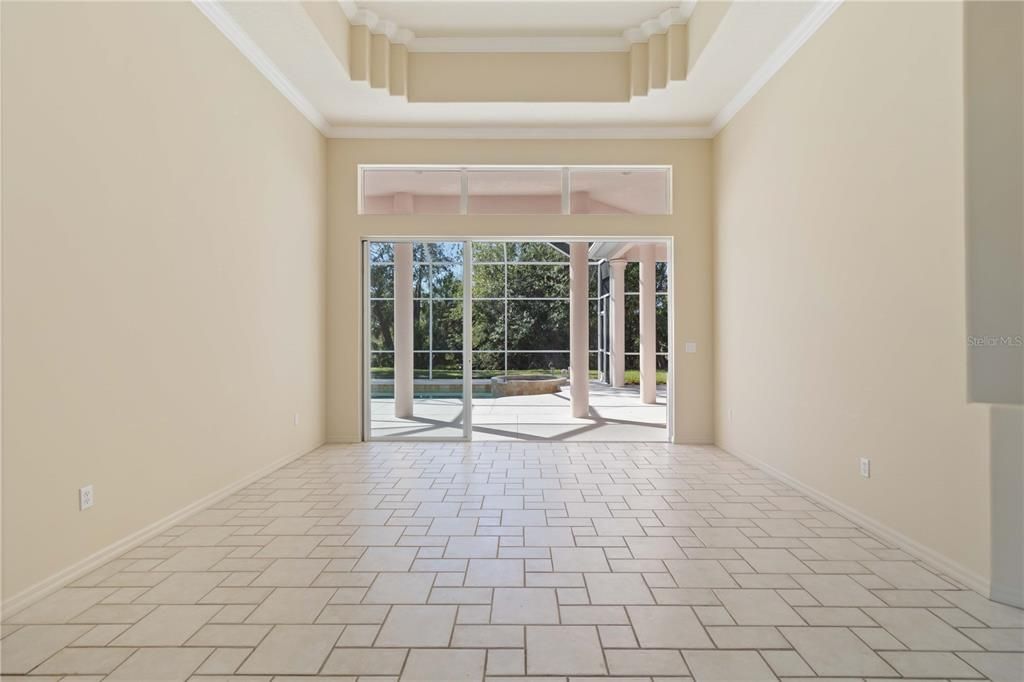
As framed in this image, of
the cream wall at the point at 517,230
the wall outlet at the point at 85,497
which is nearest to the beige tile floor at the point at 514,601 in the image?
the wall outlet at the point at 85,497

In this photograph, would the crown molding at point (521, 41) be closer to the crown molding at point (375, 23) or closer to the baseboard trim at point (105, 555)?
the crown molding at point (375, 23)

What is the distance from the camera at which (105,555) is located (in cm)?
262

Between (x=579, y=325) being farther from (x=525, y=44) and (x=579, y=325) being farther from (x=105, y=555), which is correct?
(x=105, y=555)

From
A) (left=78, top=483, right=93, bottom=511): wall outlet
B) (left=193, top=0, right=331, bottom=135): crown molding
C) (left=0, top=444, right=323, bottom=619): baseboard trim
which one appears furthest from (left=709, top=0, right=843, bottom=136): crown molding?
(left=0, top=444, right=323, bottom=619): baseboard trim

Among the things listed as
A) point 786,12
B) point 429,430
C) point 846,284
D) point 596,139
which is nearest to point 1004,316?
point 846,284

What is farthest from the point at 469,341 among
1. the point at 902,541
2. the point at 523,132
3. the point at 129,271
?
the point at 902,541

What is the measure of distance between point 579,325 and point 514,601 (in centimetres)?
557

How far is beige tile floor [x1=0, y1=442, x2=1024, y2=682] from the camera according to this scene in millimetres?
1794

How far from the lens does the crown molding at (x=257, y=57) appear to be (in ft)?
11.3

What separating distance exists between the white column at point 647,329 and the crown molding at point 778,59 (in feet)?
13.7

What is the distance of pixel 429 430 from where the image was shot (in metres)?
5.70

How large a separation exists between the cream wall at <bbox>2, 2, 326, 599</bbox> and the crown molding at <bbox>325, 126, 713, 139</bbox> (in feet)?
3.62

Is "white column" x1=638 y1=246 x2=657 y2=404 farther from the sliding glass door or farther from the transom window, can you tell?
the sliding glass door

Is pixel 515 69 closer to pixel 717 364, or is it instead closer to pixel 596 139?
pixel 596 139
